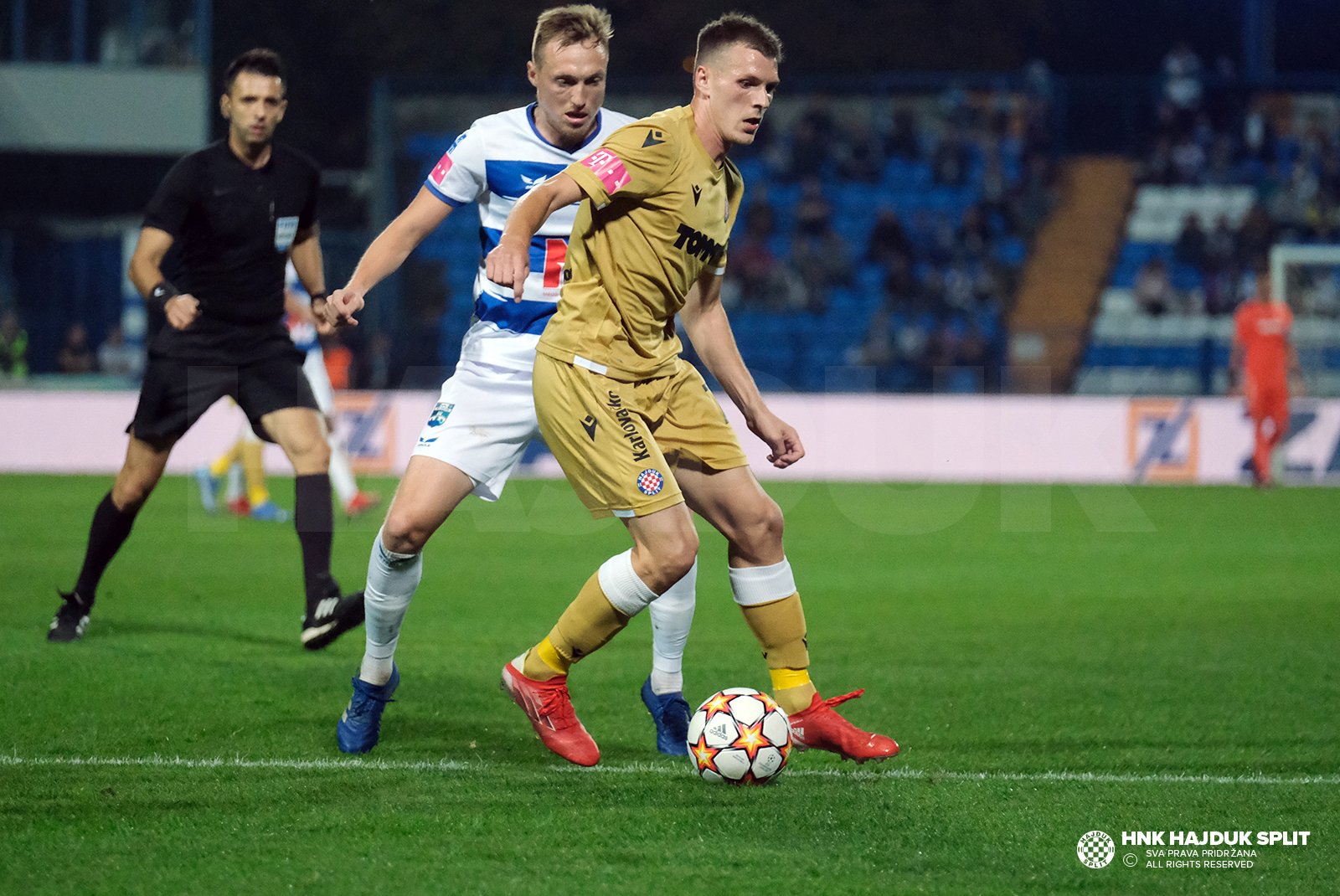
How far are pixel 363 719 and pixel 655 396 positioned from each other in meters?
1.33

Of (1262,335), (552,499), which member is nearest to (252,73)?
(552,499)

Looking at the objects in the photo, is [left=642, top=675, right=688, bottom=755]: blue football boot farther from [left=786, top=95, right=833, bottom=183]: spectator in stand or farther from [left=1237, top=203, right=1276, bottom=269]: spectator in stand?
[left=786, top=95, right=833, bottom=183]: spectator in stand

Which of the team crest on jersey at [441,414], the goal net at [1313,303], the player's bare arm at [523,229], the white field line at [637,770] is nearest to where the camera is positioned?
the player's bare arm at [523,229]

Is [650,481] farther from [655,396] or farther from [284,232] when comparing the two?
[284,232]

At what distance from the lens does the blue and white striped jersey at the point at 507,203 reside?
4.54 m

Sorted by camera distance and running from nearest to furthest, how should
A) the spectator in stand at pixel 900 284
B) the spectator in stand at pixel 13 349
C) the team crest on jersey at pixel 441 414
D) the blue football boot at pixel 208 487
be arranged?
the team crest on jersey at pixel 441 414 < the blue football boot at pixel 208 487 < the spectator in stand at pixel 13 349 < the spectator in stand at pixel 900 284

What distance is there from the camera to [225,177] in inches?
239

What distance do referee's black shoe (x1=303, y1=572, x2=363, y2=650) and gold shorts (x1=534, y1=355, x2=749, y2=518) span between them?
4.78 ft

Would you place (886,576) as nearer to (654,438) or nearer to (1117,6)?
(654,438)

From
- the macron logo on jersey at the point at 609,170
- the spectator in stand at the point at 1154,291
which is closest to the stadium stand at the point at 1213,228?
the spectator in stand at the point at 1154,291

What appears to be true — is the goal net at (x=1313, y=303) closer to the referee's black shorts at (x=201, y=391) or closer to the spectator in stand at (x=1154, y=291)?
the spectator in stand at (x=1154, y=291)

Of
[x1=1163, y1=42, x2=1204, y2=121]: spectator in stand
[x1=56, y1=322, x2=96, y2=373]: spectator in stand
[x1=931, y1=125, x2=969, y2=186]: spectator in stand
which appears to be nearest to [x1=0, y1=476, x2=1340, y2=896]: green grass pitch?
[x1=56, y1=322, x2=96, y2=373]: spectator in stand

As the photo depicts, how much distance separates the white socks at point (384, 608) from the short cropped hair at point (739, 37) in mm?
1738

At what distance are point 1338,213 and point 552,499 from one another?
1499 cm
